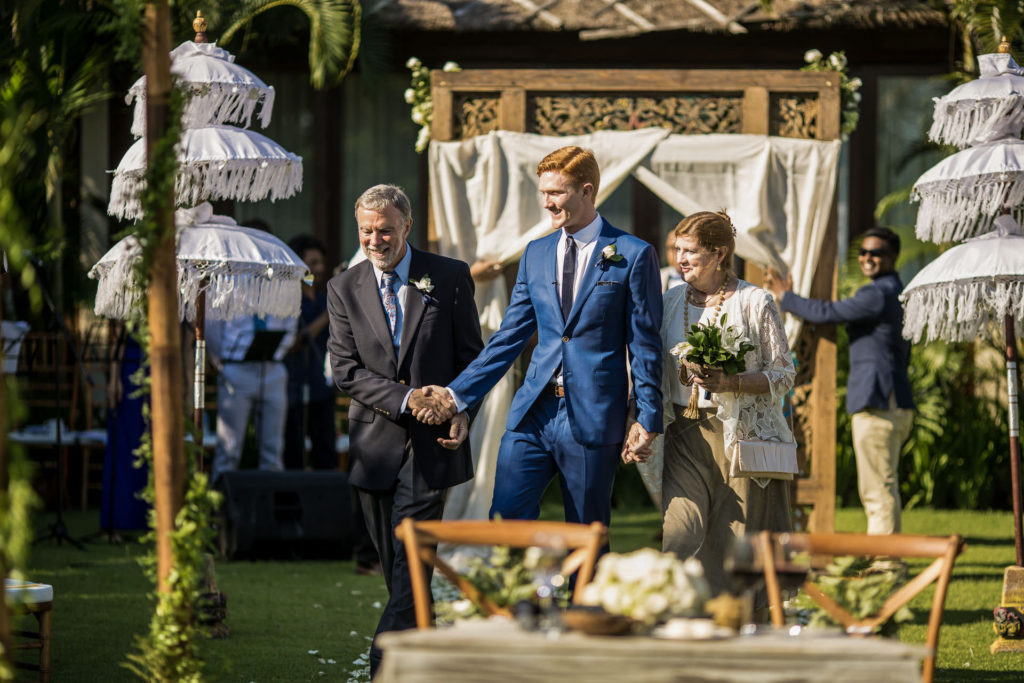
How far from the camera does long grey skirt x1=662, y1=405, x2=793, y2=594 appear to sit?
5730 mm

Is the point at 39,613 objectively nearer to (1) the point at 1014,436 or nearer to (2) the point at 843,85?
(1) the point at 1014,436

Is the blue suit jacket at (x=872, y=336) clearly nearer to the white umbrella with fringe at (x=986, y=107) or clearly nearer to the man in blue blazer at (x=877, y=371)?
the man in blue blazer at (x=877, y=371)

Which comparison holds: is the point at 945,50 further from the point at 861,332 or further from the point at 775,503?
the point at 775,503

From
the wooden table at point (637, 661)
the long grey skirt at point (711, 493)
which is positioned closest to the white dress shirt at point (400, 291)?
the long grey skirt at point (711, 493)

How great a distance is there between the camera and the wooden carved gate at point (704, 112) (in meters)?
8.91

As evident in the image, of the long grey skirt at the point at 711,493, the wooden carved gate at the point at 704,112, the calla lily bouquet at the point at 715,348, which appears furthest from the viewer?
the wooden carved gate at the point at 704,112

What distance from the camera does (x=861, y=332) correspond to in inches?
347

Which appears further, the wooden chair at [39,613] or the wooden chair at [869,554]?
the wooden chair at [39,613]

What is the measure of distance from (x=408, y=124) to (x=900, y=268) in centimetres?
513

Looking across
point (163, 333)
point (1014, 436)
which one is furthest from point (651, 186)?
point (163, 333)

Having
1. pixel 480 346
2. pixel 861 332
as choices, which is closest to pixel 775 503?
pixel 480 346

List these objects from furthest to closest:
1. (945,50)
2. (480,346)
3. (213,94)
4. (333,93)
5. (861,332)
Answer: (333,93) → (945,50) → (861,332) → (213,94) → (480,346)

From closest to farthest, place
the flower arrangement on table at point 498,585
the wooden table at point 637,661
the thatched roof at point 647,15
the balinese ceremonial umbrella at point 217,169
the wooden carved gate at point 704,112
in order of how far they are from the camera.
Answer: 1. the wooden table at point 637,661
2. the flower arrangement on table at point 498,585
3. the balinese ceremonial umbrella at point 217,169
4. the wooden carved gate at point 704,112
5. the thatched roof at point 647,15

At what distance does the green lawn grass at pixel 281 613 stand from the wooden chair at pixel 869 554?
161cm
